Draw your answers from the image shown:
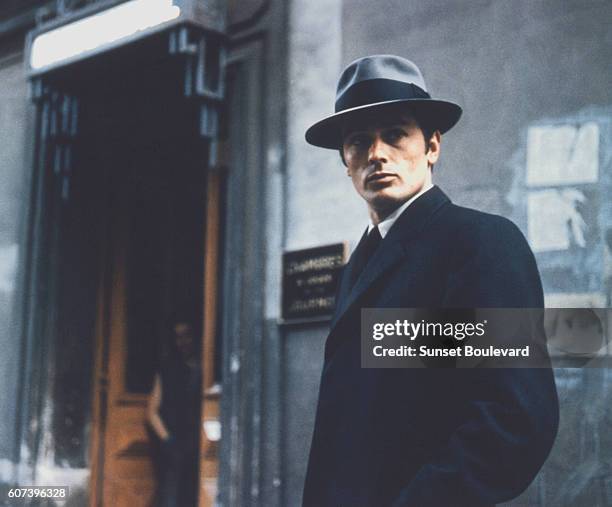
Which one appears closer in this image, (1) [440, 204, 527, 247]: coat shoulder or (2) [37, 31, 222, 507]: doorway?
→ (1) [440, 204, 527, 247]: coat shoulder

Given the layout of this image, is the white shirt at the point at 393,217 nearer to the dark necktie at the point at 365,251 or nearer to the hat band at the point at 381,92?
the dark necktie at the point at 365,251

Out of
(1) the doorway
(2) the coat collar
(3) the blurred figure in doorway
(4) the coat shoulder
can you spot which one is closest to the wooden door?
(1) the doorway

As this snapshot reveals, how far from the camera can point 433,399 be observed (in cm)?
302

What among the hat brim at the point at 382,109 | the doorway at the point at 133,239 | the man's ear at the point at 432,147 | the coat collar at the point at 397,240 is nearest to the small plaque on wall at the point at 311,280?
the doorway at the point at 133,239

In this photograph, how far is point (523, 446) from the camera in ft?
9.00

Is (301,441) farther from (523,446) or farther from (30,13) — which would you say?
(30,13)

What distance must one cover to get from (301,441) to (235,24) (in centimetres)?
266

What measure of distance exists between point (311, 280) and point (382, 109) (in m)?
2.30

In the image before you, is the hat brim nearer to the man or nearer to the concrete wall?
the man

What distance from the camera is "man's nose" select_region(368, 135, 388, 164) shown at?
351cm

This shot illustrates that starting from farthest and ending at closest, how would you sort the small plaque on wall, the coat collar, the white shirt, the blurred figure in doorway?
1. the blurred figure in doorway
2. the small plaque on wall
3. the white shirt
4. the coat collar

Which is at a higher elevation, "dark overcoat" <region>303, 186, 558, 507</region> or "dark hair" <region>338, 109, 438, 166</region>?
"dark hair" <region>338, 109, 438, 166</region>

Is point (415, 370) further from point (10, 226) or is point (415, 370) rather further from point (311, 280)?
point (10, 226)

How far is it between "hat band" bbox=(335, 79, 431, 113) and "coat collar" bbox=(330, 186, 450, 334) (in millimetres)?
368
